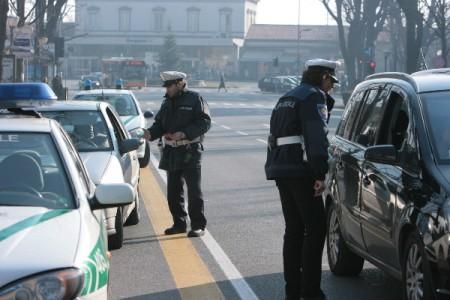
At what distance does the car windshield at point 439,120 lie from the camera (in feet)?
21.4

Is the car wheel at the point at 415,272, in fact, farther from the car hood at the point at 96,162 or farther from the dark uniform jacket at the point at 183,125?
the dark uniform jacket at the point at 183,125

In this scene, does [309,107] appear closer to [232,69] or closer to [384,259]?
[384,259]

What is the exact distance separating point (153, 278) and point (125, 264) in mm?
689

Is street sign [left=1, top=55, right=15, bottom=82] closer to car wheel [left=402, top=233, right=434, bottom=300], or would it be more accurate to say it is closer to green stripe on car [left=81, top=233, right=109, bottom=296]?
car wheel [left=402, top=233, right=434, bottom=300]

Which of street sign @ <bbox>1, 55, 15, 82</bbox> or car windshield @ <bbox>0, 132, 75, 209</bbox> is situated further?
street sign @ <bbox>1, 55, 15, 82</bbox>

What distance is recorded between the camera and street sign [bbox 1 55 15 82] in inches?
1229

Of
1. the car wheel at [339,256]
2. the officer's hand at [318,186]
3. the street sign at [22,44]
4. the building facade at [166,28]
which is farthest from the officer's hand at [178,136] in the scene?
the building facade at [166,28]

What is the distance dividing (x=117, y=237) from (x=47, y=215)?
4.30m

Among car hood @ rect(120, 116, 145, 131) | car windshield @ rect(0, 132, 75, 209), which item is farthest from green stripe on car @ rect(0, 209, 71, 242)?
car hood @ rect(120, 116, 145, 131)

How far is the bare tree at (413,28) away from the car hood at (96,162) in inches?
1076

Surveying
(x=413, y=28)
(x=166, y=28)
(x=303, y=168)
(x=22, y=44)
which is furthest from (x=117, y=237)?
(x=166, y=28)

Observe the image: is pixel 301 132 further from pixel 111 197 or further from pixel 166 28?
pixel 166 28

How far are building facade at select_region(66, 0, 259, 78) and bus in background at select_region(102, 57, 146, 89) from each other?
32004 mm

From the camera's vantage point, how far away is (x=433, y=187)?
610 centimetres
